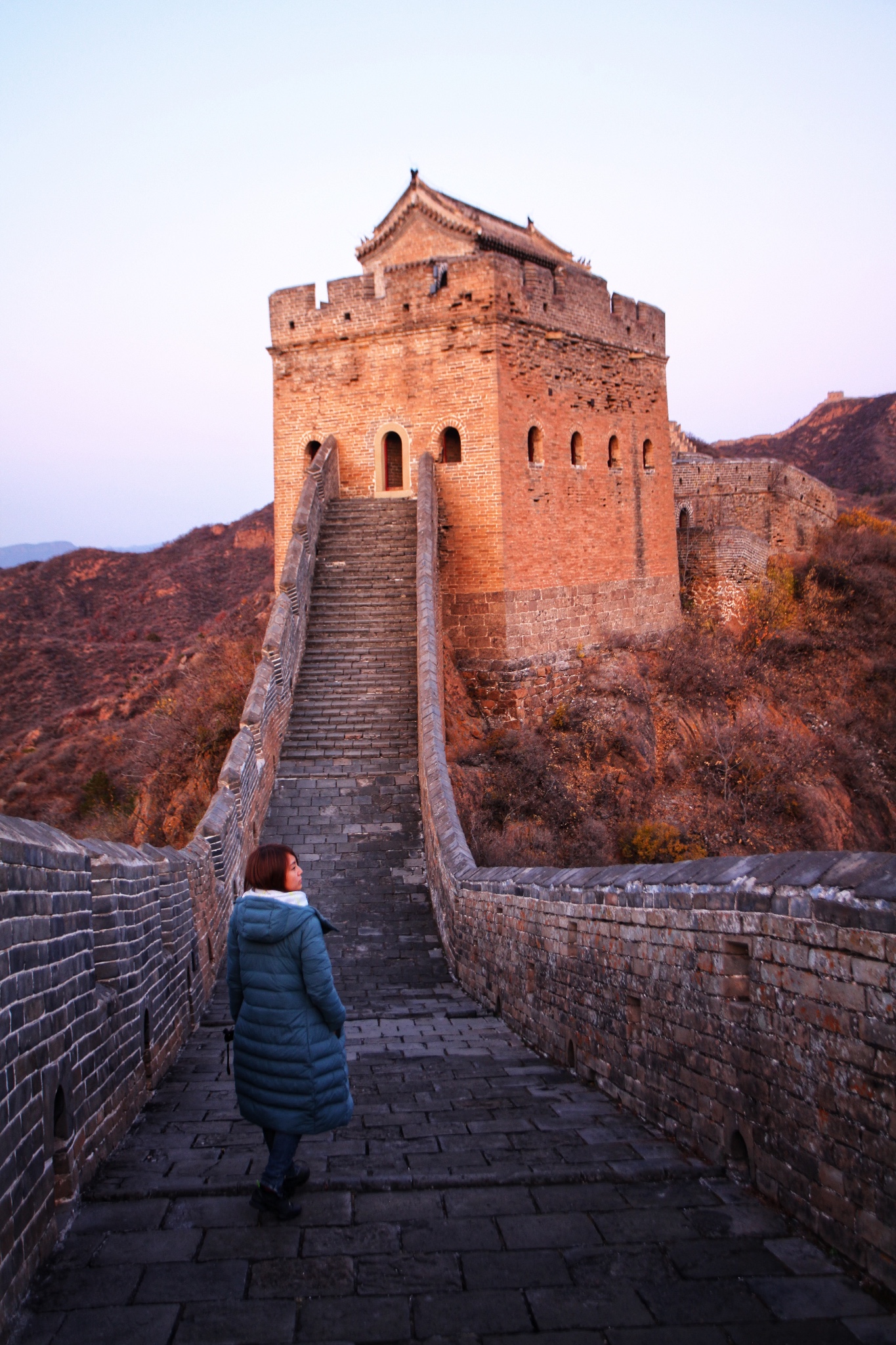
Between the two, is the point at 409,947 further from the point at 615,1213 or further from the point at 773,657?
the point at 773,657

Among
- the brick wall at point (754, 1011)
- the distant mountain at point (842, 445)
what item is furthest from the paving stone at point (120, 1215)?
the distant mountain at point (842, 445)

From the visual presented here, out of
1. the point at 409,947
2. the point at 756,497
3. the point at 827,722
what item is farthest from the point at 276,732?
the point at 756,497

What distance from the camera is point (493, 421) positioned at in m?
17.6

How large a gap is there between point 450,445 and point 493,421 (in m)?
0.91

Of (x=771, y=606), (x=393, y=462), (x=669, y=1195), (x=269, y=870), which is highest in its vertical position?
(x=393, y=462)

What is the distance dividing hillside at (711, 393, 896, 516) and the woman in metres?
56.4

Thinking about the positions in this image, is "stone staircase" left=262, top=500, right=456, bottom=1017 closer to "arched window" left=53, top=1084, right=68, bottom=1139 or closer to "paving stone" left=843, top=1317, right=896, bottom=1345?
"arched window" left=53, top=1084, right=68, bottom=1139

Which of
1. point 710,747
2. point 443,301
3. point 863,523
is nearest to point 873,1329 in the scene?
point 443,301

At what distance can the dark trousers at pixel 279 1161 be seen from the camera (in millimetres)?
3771

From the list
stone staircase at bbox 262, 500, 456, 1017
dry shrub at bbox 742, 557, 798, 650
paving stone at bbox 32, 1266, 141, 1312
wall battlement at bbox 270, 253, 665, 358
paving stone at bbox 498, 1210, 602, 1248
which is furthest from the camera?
dry shrub at bbox 742, 557, 798, 650

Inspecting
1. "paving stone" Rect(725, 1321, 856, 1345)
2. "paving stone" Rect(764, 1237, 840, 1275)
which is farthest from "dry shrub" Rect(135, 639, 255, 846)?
"paving stone" Rect(725, 1321, 856, 1345)

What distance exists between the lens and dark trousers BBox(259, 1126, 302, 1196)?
3.77 meters

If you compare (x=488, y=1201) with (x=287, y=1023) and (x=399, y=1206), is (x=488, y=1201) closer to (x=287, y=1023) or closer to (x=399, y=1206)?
(x=399, y=1206)

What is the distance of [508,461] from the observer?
58.5 ft
